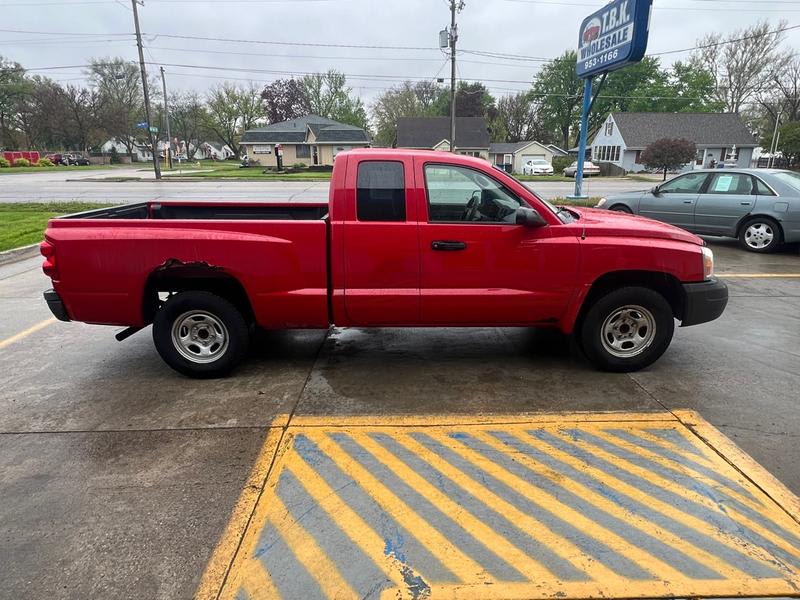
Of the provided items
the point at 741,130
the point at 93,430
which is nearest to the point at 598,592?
the point at 93,430

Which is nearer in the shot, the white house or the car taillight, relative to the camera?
the car taillight

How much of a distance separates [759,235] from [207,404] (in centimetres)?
1001

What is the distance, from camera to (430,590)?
234cm

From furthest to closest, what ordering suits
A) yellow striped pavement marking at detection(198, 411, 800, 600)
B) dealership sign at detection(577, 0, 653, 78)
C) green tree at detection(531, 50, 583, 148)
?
green tree at detection(531, 50, 583, 148) < dealership sign at detection(577, 0, 653, 78) < yellow striped pavement marking at detection(198, 411, 800, 600)

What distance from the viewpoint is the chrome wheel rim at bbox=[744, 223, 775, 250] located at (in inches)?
379

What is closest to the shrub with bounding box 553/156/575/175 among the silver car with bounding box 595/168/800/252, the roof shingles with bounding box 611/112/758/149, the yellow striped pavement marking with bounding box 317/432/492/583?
the roof shingles with bounding box 611/112/758/149

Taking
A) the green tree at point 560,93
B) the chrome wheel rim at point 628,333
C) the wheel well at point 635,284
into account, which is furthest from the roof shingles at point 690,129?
the chrome wheel rim at point 628,333

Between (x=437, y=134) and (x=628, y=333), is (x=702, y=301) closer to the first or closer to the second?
(x=628, y=333)

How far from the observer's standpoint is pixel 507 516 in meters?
2.81

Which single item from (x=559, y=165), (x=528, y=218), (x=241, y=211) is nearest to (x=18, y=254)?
(x=241, y=211)

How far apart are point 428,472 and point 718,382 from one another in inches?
112

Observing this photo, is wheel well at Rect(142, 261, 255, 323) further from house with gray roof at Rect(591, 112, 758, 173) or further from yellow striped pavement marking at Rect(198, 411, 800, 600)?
house with gray roof at Rect(591, 112, 758, 173)

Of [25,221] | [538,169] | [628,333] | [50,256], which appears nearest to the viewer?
[50,256]

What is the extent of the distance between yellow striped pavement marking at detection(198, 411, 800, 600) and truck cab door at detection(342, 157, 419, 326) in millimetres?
1147
